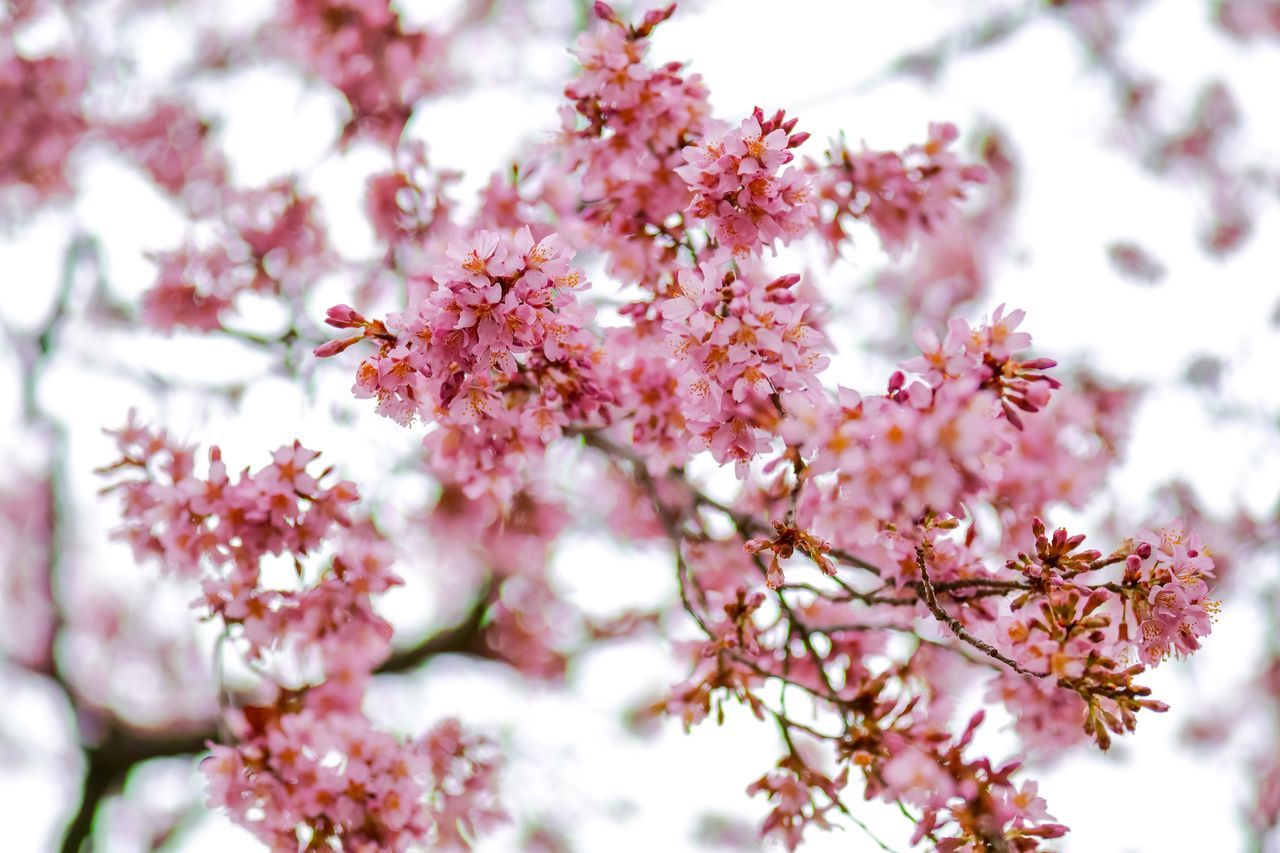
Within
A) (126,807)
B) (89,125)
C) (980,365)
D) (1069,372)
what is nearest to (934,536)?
(980,365)

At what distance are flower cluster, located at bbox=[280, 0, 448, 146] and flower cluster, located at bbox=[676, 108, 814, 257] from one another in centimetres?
249

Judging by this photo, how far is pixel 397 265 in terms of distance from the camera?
3.85m

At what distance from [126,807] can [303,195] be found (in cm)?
849

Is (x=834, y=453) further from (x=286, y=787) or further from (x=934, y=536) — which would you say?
(x=286, y=787)

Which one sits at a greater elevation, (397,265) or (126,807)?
(397,265)

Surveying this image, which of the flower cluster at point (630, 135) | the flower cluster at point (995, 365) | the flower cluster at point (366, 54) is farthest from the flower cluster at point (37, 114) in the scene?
the flower cluster at point (995, 365)

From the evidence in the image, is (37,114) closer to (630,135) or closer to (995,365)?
(630,135)

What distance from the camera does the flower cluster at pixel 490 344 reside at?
1.97 meters

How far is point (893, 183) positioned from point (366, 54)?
2.80 metres

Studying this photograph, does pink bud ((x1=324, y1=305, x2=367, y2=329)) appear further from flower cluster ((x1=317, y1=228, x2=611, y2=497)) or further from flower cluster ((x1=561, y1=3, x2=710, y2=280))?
flower cluster ((x1=561, y1=3, x2=710, y2=280))

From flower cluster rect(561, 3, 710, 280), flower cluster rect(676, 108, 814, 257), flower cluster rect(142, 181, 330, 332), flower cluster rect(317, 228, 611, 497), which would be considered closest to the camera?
flower cluster rect(317, 228, 611, 497)

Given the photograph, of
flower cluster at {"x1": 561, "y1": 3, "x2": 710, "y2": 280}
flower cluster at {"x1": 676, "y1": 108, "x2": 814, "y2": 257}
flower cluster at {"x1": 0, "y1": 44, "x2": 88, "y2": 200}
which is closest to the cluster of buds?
flower cluster at {"x1": 676, "y1": 108, "x2": 814, "y2": 257}

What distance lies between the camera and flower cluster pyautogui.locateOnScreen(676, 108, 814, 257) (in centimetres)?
218

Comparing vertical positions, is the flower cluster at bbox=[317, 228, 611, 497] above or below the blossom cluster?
above
